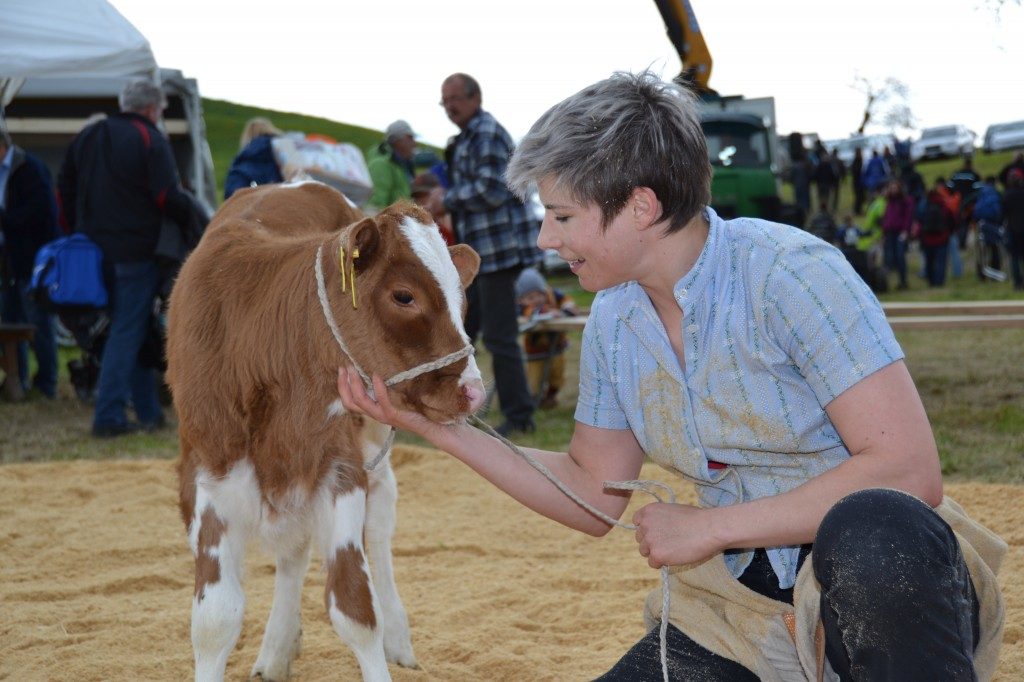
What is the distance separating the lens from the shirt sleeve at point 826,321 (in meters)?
2.28

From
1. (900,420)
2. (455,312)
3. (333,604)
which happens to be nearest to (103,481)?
(333,604)

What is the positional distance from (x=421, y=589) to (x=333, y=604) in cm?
124

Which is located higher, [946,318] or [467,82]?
[467,82]

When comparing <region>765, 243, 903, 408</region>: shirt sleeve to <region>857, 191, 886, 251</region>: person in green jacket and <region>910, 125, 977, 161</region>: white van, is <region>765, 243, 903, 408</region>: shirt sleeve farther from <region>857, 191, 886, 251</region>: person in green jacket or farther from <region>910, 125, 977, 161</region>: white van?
<region>910, 125, 977, 161</region>: white van

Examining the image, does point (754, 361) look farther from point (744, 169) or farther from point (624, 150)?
point (744, 169)

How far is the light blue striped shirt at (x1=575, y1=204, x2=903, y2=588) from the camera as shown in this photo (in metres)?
2.33

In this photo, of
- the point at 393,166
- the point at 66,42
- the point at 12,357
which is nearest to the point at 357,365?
the point at 393,166

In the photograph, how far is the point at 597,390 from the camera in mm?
2820

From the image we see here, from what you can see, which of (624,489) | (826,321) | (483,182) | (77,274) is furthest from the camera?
(77,274)

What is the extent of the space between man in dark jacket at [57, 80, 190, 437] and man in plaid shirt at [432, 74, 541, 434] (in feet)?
6.19

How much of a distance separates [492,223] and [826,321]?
5.21 metres

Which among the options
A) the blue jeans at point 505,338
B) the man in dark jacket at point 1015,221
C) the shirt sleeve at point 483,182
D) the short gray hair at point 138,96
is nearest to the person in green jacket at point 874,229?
the man in dark jacket at point 1015,221

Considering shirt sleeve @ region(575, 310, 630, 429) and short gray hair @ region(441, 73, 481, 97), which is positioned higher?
short gray hair @ region(441, 73, 481, 97)

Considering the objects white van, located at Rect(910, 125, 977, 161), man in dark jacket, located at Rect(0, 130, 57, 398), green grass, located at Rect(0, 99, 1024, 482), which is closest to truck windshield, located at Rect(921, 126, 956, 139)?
white van, located at Rect(910, 125, 977, 161)
